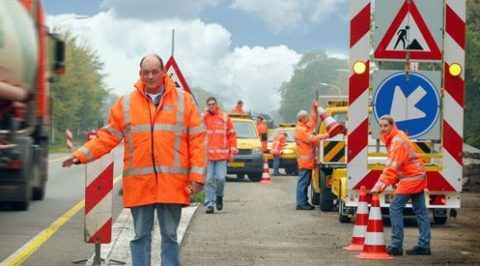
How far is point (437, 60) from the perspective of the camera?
520 inches

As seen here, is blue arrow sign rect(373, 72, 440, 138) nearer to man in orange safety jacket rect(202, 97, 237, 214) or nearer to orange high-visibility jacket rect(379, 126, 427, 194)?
orange high-visibility jacket rect(379, 126, 427, 194)

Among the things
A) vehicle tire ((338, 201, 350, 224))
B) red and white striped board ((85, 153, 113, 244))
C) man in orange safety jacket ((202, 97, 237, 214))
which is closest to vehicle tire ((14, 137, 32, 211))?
man in orange safety jacket ((202, 97, 237, 214))

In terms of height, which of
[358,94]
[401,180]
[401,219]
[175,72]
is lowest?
[401,219]

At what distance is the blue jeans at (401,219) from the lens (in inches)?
477

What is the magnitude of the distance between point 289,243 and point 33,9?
5.77 meters

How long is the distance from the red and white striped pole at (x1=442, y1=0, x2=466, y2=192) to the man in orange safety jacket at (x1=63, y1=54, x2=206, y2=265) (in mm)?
5806

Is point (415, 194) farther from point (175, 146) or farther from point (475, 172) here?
point (475, 172)

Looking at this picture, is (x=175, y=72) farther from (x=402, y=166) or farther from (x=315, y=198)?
(x=402, y=166)

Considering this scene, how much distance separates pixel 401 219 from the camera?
481 inches

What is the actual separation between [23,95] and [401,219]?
17.7ft

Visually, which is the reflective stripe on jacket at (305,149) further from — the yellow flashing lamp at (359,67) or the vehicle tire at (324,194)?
the yellow flashing lamp at (359,67)

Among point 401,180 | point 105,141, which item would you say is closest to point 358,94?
point 401,180

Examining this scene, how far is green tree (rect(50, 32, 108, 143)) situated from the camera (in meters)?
79.3

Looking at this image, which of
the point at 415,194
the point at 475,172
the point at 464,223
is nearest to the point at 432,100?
the point at 415,194
